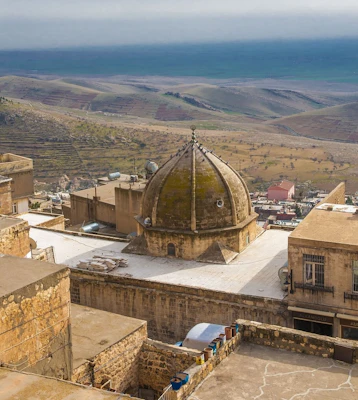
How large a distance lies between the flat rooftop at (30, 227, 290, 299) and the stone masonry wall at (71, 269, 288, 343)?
392 millimetres

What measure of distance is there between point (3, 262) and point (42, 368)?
2718 millimetres

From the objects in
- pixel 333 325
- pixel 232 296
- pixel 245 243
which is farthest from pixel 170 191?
pixel 333 325

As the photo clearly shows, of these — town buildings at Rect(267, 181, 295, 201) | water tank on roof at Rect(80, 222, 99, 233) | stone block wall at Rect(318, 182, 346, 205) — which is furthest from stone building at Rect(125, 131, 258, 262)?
town buildings at Rect(267, 181, 295, 201)

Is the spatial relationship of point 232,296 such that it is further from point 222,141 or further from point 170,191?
point 222,141

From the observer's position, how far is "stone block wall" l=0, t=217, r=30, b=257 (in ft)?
65.5

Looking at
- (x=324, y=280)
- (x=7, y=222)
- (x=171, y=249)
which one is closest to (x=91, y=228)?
(x=171, y=249)

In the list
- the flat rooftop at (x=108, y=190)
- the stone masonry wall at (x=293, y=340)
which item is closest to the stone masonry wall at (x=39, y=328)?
the stone masonry wall at (x=293, y=340)

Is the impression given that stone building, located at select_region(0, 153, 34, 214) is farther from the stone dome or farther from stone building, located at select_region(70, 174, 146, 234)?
the stone dome

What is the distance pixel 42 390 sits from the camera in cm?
1169

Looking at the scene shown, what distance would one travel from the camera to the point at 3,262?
1518 centimetres

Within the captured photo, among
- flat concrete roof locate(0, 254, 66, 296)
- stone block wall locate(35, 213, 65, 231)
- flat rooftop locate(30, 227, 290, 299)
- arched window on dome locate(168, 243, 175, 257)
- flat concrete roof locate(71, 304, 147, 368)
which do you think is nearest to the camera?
flat concrete roof locate(0, 254, 66, 296)

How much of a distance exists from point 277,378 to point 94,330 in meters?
7.70

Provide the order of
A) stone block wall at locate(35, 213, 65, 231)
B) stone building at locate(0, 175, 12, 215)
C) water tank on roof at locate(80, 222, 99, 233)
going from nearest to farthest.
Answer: stone block wall at locate(35, 213, 65, 231), stone building at locate(0, 175, 12, 215), water tank on roof at locate(80, 222, 99, 233)

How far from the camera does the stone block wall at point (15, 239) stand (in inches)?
786
